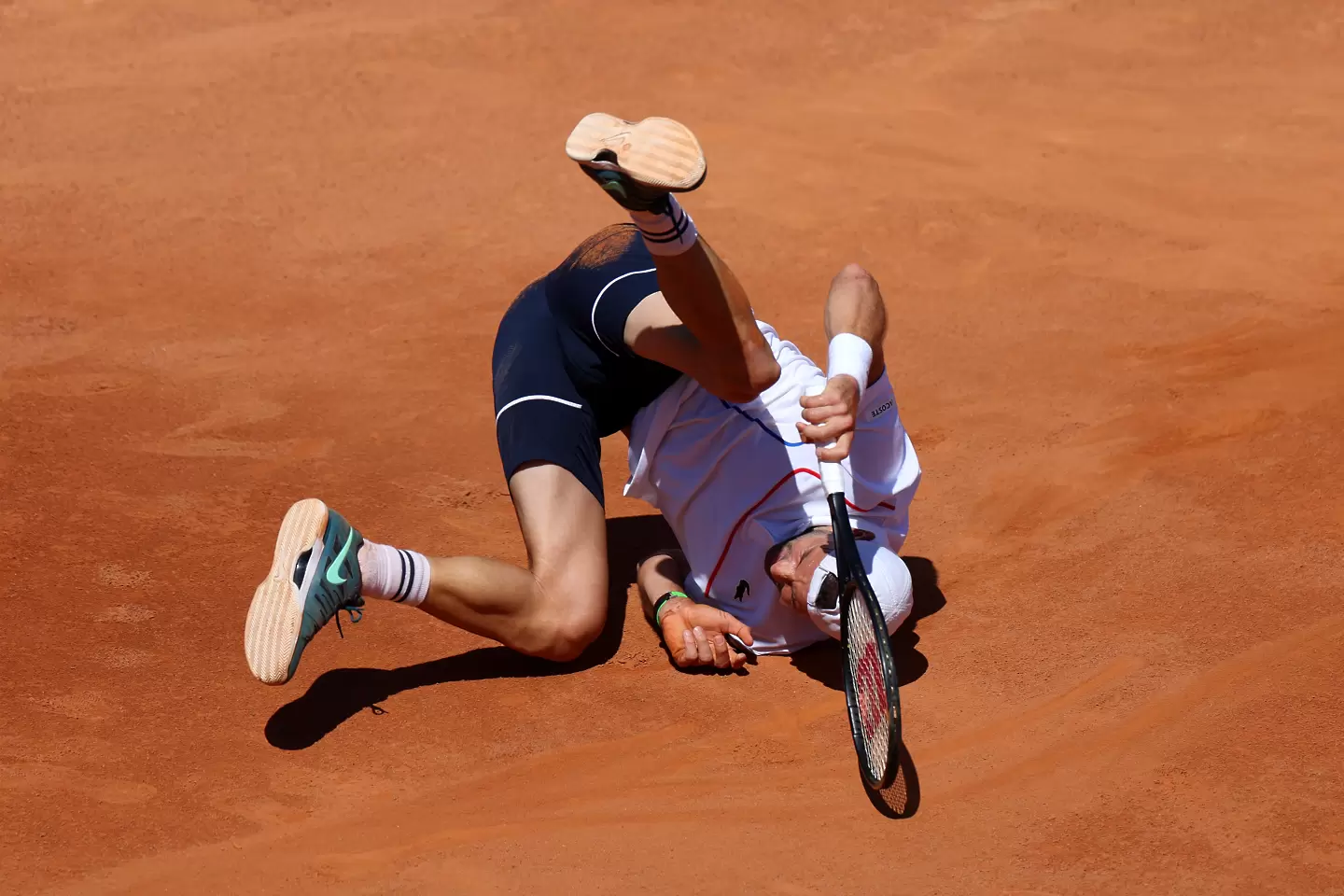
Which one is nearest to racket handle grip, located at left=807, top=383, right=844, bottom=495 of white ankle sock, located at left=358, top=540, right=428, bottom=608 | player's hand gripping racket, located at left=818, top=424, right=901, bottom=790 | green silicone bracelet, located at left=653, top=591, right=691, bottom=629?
player's hand gripping racket, located at left=818, top=424, right=901, bottom=790

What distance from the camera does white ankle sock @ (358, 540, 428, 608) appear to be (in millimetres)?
3568

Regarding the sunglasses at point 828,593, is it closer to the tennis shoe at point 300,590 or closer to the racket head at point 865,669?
the racket head at point 865,669

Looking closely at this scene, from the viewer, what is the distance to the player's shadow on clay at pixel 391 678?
354cm

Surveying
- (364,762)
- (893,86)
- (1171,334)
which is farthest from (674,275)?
(893,86)

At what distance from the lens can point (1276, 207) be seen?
6.32 meters

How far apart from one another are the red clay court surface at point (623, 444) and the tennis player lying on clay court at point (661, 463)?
0.61ft

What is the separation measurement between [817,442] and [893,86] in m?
4.64

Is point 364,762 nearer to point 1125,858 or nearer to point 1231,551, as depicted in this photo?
point 1125,858

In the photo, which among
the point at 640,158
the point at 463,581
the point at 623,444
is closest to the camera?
the point at 640,158

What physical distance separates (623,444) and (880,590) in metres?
1.82

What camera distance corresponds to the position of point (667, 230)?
11.0ft

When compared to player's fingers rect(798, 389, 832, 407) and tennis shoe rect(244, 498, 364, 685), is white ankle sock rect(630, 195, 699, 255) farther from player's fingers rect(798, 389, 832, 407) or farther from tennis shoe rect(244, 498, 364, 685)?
tennis shoe rect(244, 498, 364, 685)

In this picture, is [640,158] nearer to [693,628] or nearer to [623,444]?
[693,628]

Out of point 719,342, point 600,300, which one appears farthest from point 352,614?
point 719,342
